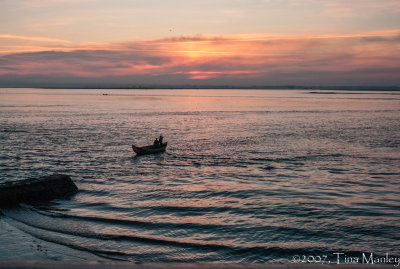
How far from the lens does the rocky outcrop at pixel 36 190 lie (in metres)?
20.4

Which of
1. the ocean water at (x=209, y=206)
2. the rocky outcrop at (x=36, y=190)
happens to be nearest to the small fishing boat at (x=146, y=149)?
the ocean water at (x=209, y=206)

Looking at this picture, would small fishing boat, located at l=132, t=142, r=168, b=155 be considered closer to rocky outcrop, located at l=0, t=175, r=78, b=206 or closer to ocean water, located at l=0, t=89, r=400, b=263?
ocean water, located at l=0, t=89, r=400, b=263

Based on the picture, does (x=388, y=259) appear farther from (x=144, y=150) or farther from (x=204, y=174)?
(x=144, y=150)

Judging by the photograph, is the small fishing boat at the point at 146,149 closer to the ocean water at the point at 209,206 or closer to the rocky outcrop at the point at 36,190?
the ocean water at the point at 209,206

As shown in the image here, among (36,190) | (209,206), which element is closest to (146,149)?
(36,190)

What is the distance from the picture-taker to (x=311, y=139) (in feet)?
167

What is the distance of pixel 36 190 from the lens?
70.4ft

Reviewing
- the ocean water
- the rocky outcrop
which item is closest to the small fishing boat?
the ocean water

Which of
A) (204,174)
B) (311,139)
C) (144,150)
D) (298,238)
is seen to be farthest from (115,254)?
(311,139)

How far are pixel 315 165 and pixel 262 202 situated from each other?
13.3 m

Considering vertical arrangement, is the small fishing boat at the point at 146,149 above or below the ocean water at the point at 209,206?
above

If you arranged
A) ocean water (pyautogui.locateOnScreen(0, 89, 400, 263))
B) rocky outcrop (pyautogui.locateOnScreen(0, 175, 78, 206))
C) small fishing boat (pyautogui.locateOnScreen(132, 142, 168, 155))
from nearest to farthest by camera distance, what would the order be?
1. ocean water (pyautogui.locateOnScreen(0, 89, 400, 263))
2. rocky outcrop (pyautogui.locateOnScreen(0, 175, 78, 206))
3. small fishing boat (pyautogui.locateOnScreen(132, 142, 168, 155))

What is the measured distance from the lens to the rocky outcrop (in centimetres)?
2039

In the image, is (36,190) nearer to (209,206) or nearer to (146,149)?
(209,206)
